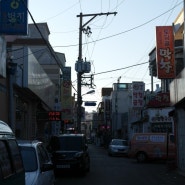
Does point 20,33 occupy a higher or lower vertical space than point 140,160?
higher

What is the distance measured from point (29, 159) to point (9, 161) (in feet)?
12.7

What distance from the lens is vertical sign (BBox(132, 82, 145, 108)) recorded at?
50.4 meters

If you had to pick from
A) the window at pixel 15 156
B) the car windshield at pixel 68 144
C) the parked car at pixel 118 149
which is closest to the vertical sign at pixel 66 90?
the parked car at pixel 118 149

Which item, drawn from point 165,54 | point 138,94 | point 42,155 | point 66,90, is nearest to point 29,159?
point 42,155

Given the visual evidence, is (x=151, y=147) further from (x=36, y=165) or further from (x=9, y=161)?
(x=9, y=161)

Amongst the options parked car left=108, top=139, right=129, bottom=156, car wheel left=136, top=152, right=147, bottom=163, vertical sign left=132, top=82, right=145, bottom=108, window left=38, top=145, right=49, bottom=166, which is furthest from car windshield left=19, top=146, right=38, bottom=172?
vertical sign left=132, top=82, right=145, bottom=108

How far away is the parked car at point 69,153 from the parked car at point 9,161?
13895 millimetres

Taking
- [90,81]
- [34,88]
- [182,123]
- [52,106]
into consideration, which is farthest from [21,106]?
[90,81]

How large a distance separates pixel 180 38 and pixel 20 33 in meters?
21.3

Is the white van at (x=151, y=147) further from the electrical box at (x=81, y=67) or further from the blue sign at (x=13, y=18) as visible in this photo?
the blue sign at (x=13, y=18)

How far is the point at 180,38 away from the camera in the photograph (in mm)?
36406

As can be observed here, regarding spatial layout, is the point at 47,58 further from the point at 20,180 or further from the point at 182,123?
the point at 20,180

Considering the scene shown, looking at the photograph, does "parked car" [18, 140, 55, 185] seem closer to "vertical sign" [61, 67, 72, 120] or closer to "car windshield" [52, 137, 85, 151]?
"car windshield" [52, 137, 85, 151]

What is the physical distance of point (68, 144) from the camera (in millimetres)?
22047
